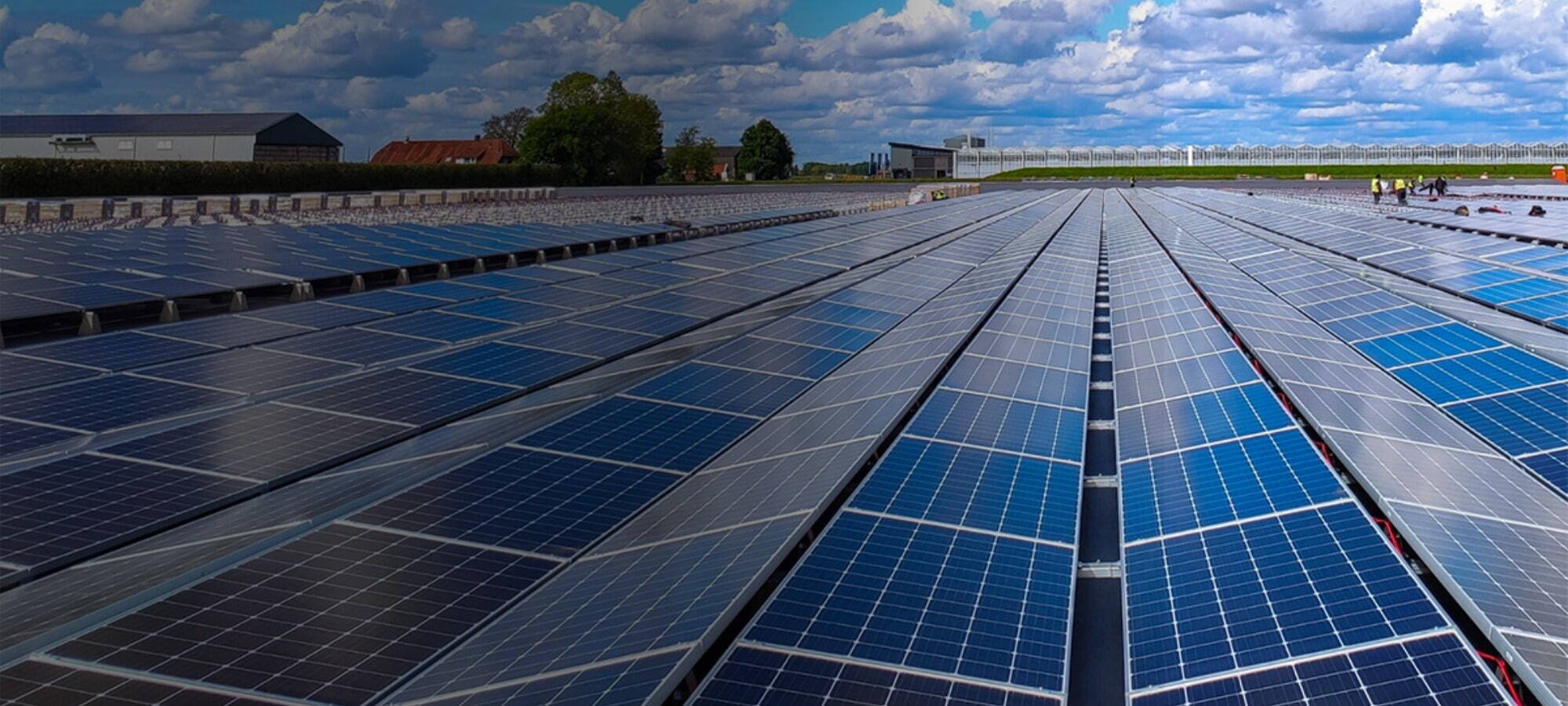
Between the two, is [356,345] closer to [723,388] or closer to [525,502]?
[723,388]

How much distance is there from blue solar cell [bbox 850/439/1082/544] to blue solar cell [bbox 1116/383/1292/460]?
175cm

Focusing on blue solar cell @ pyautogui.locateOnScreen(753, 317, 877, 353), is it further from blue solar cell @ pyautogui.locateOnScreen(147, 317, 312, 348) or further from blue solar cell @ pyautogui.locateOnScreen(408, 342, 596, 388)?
blue solar cell @ pyautogui.locateOnScreen(147, 317, 312, 348)

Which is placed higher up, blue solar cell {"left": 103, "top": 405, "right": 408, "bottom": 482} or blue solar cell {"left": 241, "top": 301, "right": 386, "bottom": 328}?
blue solar cell {"left": 241, "top": 301, "right": 386, "bottom": 328}

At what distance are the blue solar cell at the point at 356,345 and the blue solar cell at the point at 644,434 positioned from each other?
5.99 meters

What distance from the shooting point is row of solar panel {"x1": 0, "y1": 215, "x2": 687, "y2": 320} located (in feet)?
79.8

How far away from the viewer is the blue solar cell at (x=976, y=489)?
34.9 feet

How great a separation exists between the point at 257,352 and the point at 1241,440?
629 inches

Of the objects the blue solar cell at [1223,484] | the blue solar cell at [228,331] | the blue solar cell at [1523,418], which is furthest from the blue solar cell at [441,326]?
the blue solar cell at [1523,418]

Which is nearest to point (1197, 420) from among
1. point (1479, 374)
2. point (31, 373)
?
point (1479, 374)

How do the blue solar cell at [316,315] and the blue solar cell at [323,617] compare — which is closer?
the blue solar cell at [323,617]

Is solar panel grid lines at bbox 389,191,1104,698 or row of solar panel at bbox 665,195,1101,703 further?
solar panel grid lines at bbox 389,191,1104,698

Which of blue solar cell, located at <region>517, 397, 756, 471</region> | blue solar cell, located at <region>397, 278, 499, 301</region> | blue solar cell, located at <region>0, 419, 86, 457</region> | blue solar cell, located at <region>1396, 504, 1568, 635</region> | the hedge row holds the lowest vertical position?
blue solar cell, located at <region>1396, 504, 1568, 635</region>

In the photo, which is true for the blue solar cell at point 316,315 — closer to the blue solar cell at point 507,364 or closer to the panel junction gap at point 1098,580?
the blue solar cell at point 507,364

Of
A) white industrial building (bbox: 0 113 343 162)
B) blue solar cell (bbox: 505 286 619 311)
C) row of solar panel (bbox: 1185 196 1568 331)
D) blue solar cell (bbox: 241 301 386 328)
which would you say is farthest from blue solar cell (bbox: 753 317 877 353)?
white industrial building (bbox: 0 113 343 162)
